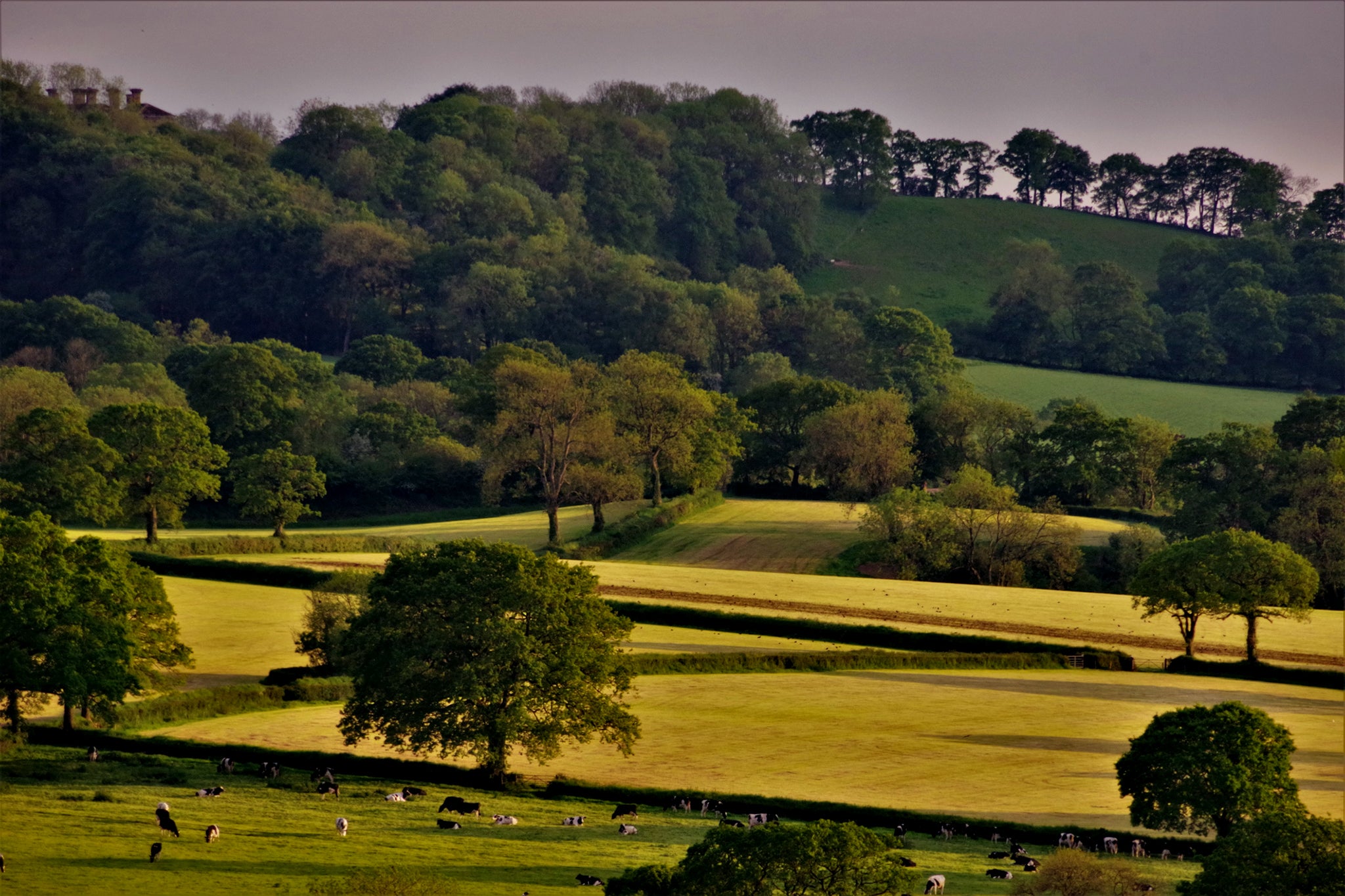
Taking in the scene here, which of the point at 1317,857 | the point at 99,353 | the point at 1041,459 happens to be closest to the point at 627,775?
the point at 1317,857

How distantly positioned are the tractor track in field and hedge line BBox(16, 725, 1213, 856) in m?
29.4

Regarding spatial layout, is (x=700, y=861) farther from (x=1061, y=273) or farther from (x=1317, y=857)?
(x=1061, y=273)

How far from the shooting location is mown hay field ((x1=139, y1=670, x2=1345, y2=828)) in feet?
162

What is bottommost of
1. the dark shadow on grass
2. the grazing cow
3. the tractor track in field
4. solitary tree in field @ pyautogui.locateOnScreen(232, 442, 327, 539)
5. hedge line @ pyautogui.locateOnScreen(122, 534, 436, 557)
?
the dark shadow on grass

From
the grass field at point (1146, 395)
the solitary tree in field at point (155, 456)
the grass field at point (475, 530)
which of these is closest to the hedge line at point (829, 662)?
the grass field at point (475, 530)

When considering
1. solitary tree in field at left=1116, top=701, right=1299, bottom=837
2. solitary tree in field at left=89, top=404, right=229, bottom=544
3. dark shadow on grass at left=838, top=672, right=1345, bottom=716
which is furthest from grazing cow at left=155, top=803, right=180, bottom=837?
solitary tree in field at left=89, top=404, right=229, bottom=544

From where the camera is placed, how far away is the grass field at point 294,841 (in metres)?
36.0

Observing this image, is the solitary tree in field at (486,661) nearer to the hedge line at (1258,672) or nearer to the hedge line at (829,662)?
the hedge line at (829,662)

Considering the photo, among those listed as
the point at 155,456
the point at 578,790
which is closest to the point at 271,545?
the point at 155,456

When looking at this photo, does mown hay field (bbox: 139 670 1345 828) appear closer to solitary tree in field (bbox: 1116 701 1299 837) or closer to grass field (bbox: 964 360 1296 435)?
solitary tree in field (bbox: 1116 701 1299 837)

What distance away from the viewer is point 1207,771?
44.3 m

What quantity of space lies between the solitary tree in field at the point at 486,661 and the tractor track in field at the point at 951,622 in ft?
83.8

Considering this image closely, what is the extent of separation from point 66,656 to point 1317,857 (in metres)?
37.7

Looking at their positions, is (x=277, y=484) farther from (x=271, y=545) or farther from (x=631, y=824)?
(x=631, y=824)
